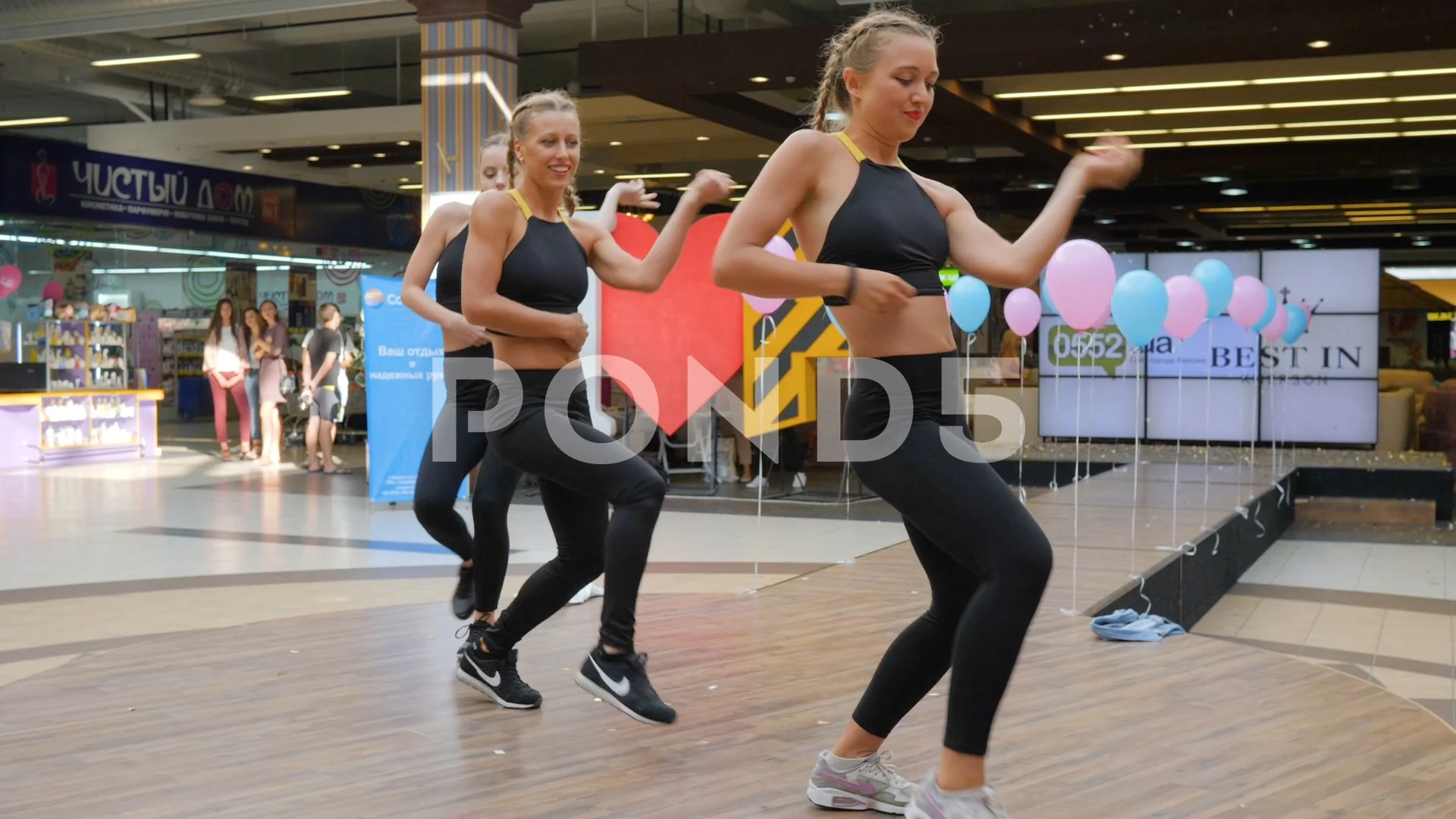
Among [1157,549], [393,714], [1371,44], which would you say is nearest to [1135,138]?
[1371,44]

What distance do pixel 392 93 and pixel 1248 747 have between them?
49.2 feet

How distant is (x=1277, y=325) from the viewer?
31.1 ft

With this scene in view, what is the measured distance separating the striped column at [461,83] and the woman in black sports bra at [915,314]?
24.2 feet

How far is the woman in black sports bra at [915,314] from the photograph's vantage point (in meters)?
1.98

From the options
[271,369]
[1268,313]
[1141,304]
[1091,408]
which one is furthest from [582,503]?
[1091,408]

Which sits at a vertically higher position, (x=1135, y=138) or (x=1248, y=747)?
(x=1135, y=138)

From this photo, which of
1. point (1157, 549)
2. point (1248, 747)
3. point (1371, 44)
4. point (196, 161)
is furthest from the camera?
point (196, 161)

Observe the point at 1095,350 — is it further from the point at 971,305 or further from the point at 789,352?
the point at 789,352

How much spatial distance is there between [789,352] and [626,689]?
19.5 feet

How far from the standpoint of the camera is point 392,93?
16062mm

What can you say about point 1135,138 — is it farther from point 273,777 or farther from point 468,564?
point 273,777

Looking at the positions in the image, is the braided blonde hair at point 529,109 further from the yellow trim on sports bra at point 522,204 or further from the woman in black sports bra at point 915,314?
the woman in black sports bra at point 915,314

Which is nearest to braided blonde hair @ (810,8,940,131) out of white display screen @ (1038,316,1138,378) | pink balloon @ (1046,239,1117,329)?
pink balloon @ (1046,239,1117,329)

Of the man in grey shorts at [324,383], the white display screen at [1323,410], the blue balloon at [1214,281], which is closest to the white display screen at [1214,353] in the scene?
the white display screen at [1323,410]
